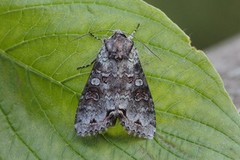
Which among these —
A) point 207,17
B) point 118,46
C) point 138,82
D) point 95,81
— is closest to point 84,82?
point 95,81

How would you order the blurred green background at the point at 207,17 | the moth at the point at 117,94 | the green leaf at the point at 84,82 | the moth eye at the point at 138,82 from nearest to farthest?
the green leaf at the point at 84,82, the moth at the point at 117,94, the moth eye at the point at 138,82, the blurred green background at the point at 207,17

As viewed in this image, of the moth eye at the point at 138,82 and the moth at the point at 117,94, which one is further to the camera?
the moth eye at the point at 138,82

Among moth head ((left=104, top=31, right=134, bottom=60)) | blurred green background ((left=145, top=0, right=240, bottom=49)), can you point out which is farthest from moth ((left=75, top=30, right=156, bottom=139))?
blurred green background ((left=145, top=0, right=240, bottom=49))

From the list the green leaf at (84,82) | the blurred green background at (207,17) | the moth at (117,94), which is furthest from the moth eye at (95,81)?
the blurred green background at (207,17)

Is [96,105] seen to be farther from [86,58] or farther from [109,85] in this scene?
[86,58]

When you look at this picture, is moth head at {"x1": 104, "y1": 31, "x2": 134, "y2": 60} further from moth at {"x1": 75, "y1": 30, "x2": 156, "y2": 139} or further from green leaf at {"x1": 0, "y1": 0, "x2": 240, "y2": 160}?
green leaf at {"x1": 0, "y1": 0, "x2": 240, "y2": 160}

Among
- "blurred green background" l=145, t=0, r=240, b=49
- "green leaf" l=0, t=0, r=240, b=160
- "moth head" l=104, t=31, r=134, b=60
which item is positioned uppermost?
"blurred green background" l=145, t=0, r=240, b=49

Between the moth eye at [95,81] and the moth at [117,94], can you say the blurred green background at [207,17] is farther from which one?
the moth eye at [95,81]
